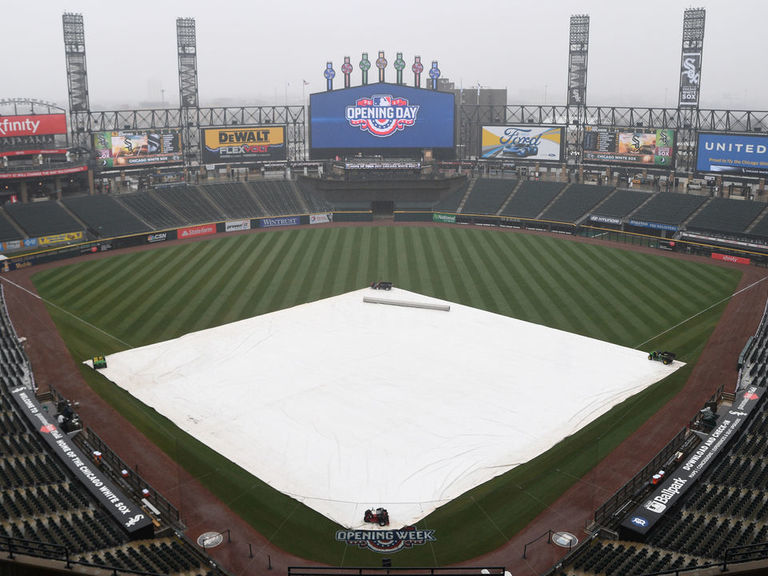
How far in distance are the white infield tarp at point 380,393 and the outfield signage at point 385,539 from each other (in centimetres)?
117

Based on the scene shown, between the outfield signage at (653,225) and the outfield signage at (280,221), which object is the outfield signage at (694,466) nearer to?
the outfield signage at (653,225)

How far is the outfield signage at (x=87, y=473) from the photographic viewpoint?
20938mm

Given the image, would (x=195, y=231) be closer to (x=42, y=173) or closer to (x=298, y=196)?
(x=298, y=196)

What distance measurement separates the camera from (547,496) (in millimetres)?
24531

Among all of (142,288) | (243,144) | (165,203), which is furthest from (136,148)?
(142,288)

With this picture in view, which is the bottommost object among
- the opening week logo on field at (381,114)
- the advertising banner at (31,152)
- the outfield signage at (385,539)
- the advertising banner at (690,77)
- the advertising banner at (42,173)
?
the outfield signage at (385,539)

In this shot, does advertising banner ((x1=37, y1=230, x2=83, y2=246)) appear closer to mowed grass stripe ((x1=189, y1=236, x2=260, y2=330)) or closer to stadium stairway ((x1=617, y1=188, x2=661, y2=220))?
mowed grass stripe ((x1=189, y1=236, x2=260, y2=330))

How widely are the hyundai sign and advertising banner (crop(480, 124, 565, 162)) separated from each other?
5149mm

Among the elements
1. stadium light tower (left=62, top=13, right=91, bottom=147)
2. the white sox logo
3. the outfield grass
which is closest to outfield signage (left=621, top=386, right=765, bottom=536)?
the outfield grass

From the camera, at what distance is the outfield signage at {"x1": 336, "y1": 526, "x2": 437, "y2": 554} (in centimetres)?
2122

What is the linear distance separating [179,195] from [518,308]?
43.0 m

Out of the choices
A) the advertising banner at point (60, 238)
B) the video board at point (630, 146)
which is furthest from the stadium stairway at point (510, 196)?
the advertising banner at point (60, 238)

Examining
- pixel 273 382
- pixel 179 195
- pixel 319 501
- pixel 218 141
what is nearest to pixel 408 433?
pixel 319 501

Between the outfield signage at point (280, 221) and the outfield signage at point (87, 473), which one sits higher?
the outfield signage at point (280, 221)
